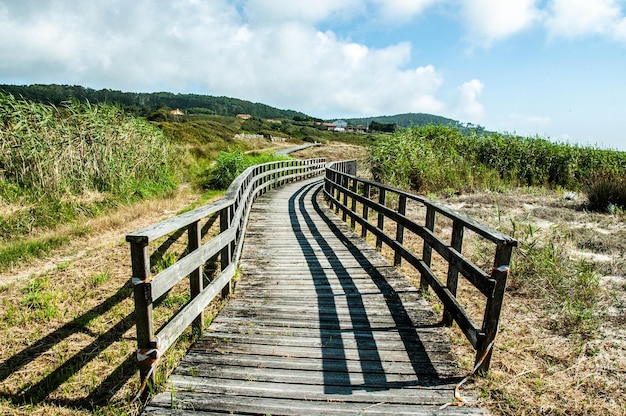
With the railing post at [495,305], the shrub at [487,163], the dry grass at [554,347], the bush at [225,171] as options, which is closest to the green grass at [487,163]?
the shrub at [487,163]

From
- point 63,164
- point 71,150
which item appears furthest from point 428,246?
point 71,150

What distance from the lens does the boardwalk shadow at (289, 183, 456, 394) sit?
3.17 meters

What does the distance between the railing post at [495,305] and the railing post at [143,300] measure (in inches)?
105

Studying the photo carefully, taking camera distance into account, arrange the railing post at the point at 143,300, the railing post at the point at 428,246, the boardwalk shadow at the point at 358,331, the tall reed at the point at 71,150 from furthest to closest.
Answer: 1. the tall reed at the point at 71,150
2. the railing post at the point at 428,246
3. the boardwalk shadow at the point at 358,331
4. the railing post at the point at 143,300

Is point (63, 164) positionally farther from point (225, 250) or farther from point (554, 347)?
point (554, 347)

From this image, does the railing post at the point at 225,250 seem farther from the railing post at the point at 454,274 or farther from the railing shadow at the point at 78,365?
the railing post at the point at 454,274

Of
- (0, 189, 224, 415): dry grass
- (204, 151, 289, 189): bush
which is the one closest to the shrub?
(204, 151, 289, 189): bush

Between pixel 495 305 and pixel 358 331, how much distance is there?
1434mm

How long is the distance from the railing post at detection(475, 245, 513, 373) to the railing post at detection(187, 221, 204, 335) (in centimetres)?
266

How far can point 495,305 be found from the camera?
3168mm

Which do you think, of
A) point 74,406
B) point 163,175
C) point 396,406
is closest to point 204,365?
point 74,406

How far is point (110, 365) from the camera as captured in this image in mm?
3744

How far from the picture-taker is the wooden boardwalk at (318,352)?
289 centimetres

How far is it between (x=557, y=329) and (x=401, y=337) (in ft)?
5.93
